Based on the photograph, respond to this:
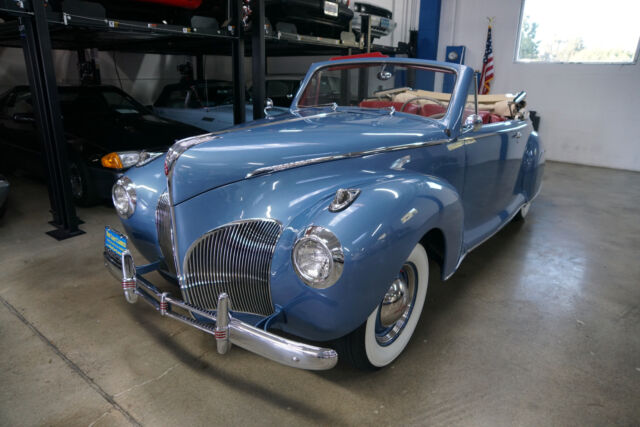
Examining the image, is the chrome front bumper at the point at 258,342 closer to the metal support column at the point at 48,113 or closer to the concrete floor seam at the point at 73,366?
the concrete floor seam at the point at 73,366

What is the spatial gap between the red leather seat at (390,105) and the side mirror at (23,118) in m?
3.79

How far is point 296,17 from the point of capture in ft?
17.4

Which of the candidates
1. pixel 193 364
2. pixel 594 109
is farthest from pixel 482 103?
pixel 594 109

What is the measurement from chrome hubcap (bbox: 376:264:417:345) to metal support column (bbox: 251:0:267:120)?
346 centimetres

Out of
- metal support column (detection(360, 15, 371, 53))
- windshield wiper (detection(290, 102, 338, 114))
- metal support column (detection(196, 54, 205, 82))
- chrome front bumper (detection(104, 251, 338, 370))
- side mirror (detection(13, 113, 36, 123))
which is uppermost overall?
metal support column (detection(360, 15, 371, 53))

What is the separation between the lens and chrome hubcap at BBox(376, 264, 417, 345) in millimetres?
1998

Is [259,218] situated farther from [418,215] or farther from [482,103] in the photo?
[482,103]

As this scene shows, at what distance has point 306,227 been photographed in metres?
1.62

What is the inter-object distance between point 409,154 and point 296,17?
3.77 m

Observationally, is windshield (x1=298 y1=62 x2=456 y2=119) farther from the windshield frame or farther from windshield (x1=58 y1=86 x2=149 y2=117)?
windshield (x1=58 y1=86 x2=149 y2=117)

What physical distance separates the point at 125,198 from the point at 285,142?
0.93m

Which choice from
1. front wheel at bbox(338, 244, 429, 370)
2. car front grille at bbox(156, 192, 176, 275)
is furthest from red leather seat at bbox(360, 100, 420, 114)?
car front grille at bbox(156, 192, 176, 275)

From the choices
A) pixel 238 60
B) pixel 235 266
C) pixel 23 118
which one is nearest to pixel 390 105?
pixel 235 266

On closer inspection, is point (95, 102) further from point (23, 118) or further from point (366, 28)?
point (366, 28)
